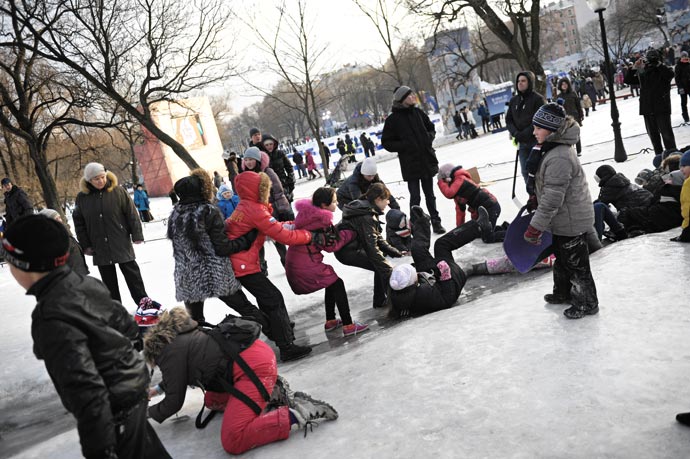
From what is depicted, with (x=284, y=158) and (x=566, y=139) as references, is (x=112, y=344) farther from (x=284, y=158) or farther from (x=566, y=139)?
(x=284, y=158)

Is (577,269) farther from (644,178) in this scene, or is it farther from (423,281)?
(644,178)

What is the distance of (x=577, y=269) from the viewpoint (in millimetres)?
4160

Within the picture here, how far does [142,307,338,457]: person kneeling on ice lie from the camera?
3.26 m

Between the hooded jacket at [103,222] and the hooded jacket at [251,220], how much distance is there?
1.74 meters

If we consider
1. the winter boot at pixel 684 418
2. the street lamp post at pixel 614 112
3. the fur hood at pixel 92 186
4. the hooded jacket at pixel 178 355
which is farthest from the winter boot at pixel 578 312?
the street lamp post at pixel 614 112

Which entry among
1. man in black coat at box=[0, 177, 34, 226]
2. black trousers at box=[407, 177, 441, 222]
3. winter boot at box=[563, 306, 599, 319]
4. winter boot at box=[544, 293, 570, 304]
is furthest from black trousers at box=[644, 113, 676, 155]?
man in black coat at box=[0, 177, 34, 226]

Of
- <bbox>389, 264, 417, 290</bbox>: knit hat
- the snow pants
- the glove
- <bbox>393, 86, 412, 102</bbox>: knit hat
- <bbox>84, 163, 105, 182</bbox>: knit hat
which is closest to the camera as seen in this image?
the snow pants

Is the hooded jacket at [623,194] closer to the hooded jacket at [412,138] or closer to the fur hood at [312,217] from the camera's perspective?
the hooded jacket at [412,138]

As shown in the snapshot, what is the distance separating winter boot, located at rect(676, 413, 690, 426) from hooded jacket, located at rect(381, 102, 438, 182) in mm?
5954

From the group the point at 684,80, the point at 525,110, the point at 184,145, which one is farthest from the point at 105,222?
the point at 184,145

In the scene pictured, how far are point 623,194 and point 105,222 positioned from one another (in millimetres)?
6147

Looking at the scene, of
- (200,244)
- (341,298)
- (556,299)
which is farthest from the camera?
(341,298)

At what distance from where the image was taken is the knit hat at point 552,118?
4.05 meters

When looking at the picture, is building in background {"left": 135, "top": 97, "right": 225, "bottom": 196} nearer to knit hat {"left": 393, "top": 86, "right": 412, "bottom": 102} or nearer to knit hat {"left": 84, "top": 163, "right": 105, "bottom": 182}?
knit hat {"left": 393, "top": 86, "right": 412, "bottom": 102}
